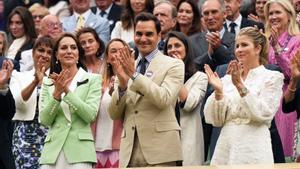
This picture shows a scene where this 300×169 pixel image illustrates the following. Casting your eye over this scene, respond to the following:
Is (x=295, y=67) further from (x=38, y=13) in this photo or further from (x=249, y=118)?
(x=38, y=13)

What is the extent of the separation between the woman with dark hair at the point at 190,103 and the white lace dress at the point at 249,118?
0.91 meters

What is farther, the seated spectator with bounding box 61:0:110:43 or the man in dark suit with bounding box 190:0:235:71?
the seated spectator with bounding box 61:0:110:43

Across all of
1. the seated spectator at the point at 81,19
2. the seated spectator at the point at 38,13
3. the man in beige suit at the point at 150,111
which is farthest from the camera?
the seated spectator at the point at 38,13

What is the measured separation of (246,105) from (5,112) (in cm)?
259

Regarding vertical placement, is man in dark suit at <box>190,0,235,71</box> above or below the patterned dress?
above

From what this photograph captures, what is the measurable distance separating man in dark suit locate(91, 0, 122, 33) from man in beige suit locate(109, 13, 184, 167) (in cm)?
485

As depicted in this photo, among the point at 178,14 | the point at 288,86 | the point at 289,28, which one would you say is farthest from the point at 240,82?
the point at 178,14

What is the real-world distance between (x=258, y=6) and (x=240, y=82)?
3.99m

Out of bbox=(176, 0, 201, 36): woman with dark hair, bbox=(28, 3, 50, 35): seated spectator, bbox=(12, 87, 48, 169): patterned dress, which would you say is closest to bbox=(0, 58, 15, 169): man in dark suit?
bbox=(12, 87, 48, 169): patterned dress

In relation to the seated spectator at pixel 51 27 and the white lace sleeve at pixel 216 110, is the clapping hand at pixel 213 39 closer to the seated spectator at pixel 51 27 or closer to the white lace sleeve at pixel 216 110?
the white lace sleeve at pixel 216 110

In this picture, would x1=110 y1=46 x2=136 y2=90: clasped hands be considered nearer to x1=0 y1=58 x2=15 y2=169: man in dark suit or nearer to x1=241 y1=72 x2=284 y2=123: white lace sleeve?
x1=241 y1=72 x2=284 y2=123: white lace sleeve

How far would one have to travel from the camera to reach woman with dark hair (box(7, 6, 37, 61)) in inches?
612

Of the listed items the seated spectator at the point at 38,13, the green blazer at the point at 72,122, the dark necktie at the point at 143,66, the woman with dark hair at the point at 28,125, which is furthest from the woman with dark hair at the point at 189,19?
the dark necktie at the point at 143,66

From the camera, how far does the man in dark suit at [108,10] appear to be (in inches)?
643
